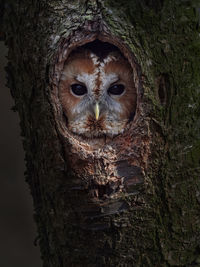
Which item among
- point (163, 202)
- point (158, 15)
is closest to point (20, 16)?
point (158, 15)

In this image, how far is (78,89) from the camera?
183 centimetres

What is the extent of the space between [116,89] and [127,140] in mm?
392

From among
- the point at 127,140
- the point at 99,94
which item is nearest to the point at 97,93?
the point at 99,94

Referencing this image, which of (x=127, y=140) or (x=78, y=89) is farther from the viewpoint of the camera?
(x=78, y=89)

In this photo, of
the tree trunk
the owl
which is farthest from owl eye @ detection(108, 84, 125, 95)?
the tree trunk

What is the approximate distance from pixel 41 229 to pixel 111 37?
70 cm

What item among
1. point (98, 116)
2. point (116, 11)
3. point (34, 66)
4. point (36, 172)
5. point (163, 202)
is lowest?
point (163, 202)

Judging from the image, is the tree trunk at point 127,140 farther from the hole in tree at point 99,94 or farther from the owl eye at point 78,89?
the owl eye at point 78,89

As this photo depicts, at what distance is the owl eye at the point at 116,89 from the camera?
169cm

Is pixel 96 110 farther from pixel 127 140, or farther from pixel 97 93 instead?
pixel 127 140

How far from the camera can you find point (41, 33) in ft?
4.62

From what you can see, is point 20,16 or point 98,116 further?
point 98,116

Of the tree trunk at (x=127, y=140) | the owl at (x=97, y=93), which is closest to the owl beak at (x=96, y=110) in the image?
the owl at (x=97, y=93)

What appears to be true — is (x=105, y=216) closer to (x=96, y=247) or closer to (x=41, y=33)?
(x=96, y=247)
